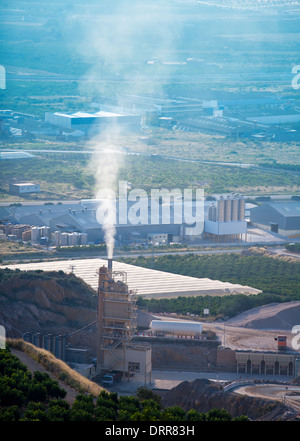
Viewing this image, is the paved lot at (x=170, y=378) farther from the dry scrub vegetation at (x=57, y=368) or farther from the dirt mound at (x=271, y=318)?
the dirt mound at (x=271, y=318)

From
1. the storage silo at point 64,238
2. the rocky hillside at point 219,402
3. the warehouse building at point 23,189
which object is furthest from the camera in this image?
the warehouse building at point 23,189

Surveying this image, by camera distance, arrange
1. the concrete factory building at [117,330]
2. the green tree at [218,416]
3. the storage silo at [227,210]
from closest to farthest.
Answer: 1. the green tree at [218,416]
2. the concrete factory building at [117,330]
3. the storage silo at [227,210]

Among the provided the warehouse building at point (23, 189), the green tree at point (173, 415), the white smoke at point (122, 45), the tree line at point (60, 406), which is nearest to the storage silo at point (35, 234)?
the warehouse building at point (23, 189)

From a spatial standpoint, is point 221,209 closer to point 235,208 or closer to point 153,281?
point 235,208

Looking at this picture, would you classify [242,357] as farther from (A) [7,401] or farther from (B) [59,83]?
(B) [59,83]

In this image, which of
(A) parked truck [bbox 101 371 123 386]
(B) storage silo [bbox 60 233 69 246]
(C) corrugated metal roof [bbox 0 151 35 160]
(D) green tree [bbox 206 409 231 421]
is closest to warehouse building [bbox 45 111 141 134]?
(C) corrugated metal roof [bbox 0 151 35 160]

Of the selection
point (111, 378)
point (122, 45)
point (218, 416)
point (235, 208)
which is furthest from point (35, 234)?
point (122, 45)

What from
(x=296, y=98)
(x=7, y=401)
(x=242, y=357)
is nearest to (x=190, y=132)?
(x=296, y=98)
